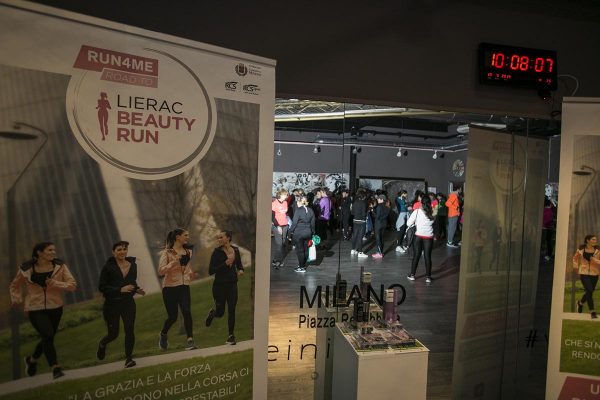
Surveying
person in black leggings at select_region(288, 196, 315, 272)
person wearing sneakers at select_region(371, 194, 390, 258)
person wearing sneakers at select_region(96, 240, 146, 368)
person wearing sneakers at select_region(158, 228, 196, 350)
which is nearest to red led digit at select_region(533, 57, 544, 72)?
person wearing sneakers at select_region(371, 194, 390, 258)

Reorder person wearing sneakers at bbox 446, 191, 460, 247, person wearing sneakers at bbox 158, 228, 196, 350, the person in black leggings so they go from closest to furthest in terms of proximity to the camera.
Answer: person wearing sneakers at bbox 158, 228, 196, 350 → the person in black leggings → person wearing sneakers at bbox 446, 191, 460, 247

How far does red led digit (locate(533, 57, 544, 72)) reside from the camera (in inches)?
102

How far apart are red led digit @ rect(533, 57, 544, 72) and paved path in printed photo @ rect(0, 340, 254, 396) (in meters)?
2.54

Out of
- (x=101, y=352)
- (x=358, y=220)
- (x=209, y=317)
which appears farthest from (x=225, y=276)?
(x=358, y=220)

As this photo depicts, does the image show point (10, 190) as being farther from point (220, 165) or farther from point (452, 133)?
point (452, 133)

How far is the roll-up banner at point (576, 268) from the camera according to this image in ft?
7.72

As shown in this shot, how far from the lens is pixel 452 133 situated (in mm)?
3361

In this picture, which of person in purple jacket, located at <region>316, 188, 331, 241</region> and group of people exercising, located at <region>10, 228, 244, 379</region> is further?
person in purple jacket, located at <region>316, 188, 331, 241</region>

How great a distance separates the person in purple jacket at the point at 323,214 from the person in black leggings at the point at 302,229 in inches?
2.0

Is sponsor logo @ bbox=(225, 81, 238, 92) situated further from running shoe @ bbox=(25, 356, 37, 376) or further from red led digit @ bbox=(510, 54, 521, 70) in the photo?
red led digit @ bbox=(510, 54, 521, 70)

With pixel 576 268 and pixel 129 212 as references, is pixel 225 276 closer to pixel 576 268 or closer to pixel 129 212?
pixel 129 212

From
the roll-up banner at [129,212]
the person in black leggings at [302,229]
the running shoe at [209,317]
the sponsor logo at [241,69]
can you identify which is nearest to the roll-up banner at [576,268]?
the person in black leggings at [302,229]

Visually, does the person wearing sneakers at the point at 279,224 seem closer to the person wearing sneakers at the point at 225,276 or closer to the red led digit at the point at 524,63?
the person wearing sneakers at the point at 225,276

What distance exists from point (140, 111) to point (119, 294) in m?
0.76
